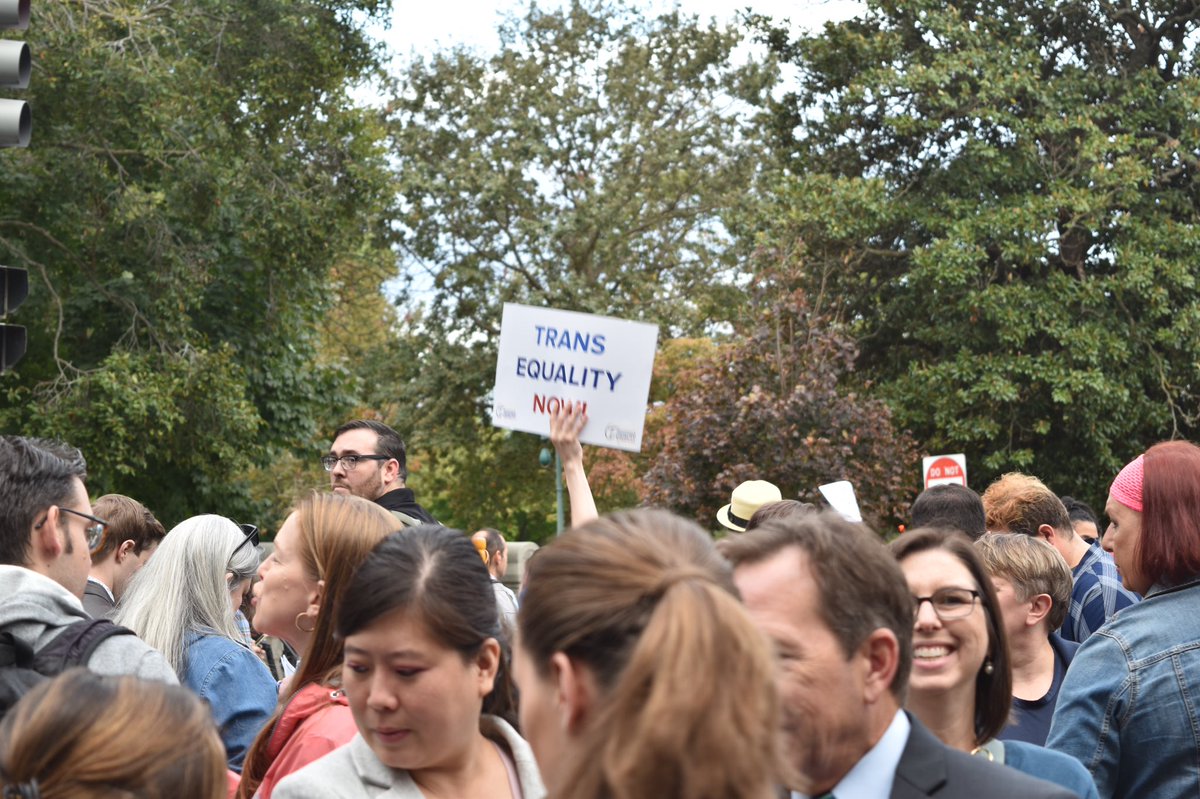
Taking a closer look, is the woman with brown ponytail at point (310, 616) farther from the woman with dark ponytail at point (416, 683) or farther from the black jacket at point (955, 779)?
the black jacket at point (955, 779)

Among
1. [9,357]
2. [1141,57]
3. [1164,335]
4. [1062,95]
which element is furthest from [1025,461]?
[9,357]

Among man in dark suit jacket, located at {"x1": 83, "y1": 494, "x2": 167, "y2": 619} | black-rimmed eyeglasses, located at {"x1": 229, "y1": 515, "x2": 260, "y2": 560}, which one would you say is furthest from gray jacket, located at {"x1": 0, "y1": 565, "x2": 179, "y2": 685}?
man in dark suit jacket, located at {"x1": 83, "y1": 494, "x2": 167, "y2": 619}

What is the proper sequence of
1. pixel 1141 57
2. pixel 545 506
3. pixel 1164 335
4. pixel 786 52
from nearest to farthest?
pixel 1164 335 < pixel 1141 57 < pixel 786 52 < pixel 545 506

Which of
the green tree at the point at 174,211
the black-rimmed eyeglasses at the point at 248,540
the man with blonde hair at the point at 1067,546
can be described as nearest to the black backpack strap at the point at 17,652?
the black-rimmed eyeglasses at the point at 248,540

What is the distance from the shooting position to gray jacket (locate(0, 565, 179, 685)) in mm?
3484

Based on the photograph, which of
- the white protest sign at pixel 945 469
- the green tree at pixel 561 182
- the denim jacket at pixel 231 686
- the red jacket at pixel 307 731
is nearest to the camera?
the red jacket at pixel 307 731

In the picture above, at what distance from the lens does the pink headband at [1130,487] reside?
12.5 feet

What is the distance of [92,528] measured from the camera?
4.28 m

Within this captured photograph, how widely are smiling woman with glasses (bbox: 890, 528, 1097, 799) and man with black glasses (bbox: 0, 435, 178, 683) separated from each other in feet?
6.03

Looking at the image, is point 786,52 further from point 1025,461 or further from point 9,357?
point 9,357

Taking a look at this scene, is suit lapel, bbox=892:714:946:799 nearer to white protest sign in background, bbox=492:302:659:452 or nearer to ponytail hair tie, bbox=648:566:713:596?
ponytail hair tie, bbox=648:566:713:596

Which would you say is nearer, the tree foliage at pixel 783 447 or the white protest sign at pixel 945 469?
the white protest sign at pixel 945 469

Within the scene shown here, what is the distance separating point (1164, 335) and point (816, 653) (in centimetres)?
1907

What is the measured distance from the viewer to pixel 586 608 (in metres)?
1.92
